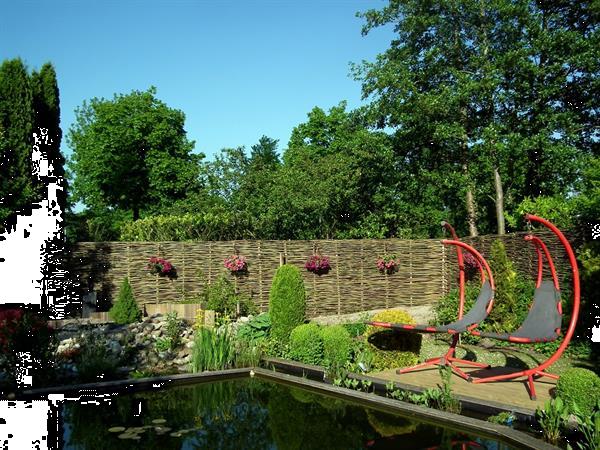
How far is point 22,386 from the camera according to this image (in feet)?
25.7

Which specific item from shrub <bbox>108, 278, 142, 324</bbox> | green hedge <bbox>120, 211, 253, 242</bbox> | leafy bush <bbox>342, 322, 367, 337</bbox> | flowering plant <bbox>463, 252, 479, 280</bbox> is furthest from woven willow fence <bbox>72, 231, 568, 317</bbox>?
leafy bush <bbox>342, 322, 367, 337</bbox>

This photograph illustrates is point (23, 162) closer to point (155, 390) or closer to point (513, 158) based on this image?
point (155, 390)

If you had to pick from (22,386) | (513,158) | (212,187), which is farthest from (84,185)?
(22,386)

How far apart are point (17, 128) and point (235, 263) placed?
22.5 feet

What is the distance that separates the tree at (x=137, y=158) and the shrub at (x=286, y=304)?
21.4m

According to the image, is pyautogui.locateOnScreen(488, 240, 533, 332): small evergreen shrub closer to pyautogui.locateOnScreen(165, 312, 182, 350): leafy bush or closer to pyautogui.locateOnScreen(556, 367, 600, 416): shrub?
pyautogui.locateOnScreen(556, 367, 600, 416): shrub

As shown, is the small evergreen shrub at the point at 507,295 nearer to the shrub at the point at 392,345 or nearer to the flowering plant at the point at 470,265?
the flowering plant at the point at 470,265

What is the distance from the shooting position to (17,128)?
51.9ft

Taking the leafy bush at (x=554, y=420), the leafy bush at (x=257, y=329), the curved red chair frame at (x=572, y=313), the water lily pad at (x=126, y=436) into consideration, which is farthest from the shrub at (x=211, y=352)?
the leafy bush at (x=554, y=420)

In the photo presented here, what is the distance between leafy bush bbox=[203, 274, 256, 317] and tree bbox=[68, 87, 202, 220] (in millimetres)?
16965

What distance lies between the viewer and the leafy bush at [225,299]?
14344 millimetres

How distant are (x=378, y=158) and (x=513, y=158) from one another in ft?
15.0

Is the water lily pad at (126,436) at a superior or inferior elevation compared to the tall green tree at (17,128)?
inferior

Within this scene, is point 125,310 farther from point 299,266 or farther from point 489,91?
point 489,91
